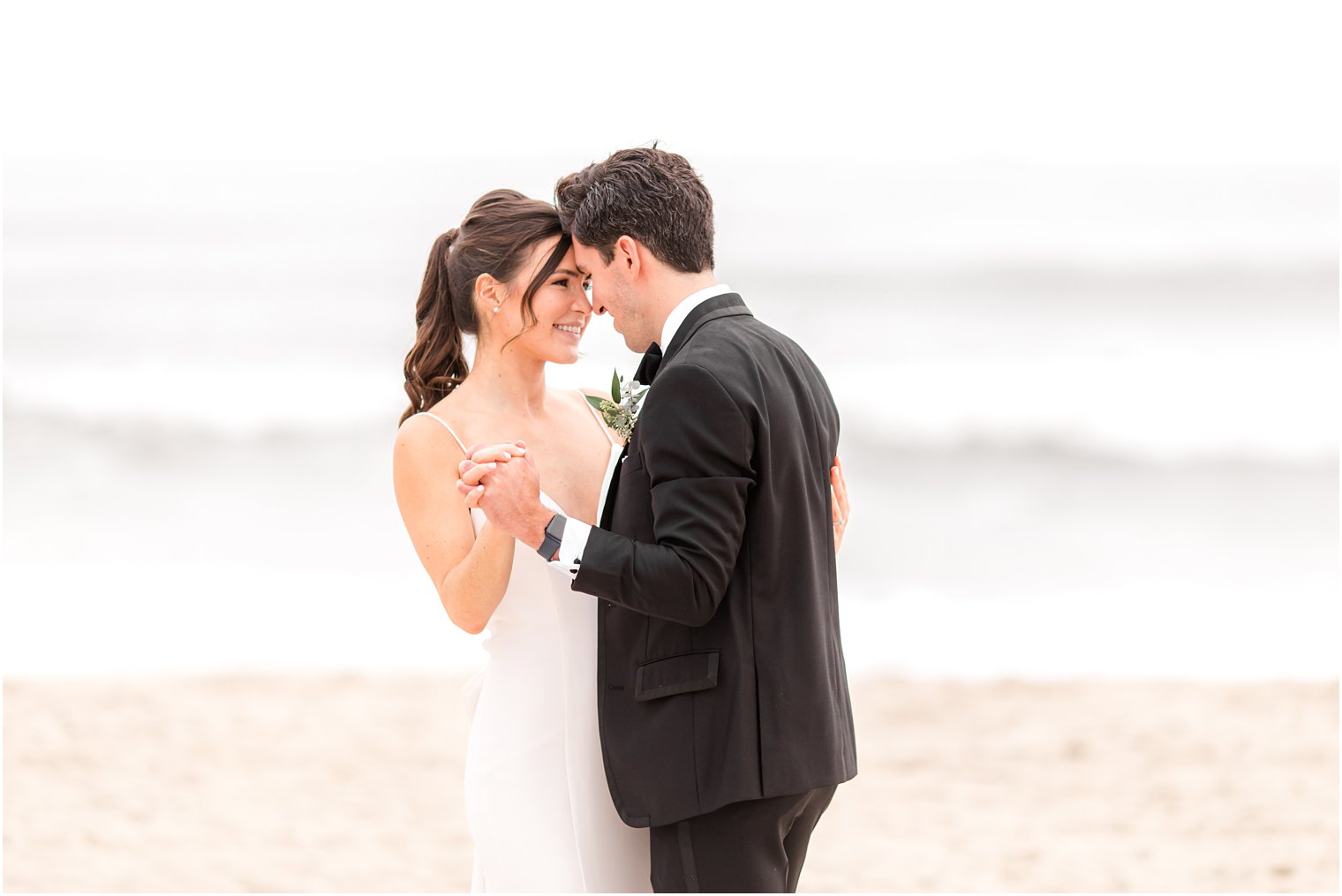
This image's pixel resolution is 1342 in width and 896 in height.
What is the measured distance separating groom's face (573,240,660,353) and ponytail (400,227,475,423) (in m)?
0.58

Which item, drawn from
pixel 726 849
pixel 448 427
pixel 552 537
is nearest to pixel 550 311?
pixel 448 427

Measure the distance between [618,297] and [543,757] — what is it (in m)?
1.11

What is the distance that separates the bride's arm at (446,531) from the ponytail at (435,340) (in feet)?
0.62

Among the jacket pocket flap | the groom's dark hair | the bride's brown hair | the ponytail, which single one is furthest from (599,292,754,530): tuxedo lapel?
the ponytail

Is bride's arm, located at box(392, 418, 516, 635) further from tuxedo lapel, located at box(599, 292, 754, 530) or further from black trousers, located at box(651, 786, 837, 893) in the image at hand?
black trousers, located at box(651, 786, 837, 893)

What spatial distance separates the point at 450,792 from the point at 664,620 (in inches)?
208

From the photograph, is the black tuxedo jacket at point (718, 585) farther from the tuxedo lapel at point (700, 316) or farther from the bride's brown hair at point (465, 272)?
the bride's brown hair at point (465, 272)

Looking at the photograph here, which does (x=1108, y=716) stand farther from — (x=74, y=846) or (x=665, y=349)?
(x=665, y=349)

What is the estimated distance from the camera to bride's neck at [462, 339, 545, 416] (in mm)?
3141

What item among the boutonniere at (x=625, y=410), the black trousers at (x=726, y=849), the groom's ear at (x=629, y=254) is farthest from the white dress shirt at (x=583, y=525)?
the black trousers at (x=726, y=849)

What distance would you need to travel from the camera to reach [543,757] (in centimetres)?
290

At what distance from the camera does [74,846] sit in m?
6.12

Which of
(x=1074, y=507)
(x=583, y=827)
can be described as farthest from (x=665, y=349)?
(x=1074, y=507)

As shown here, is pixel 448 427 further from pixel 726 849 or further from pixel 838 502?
pixel 726 849
